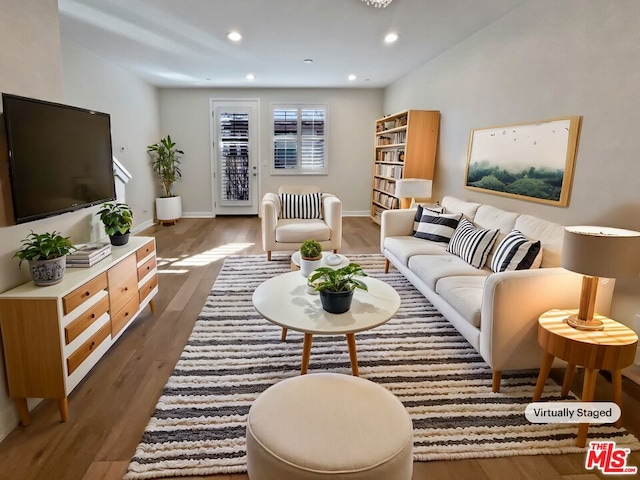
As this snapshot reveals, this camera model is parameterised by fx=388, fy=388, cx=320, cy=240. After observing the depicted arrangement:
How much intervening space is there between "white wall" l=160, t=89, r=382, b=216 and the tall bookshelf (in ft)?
2.28

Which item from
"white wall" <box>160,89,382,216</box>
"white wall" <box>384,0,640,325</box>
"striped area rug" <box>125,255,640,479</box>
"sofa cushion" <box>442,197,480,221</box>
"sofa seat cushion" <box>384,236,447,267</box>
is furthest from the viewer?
"white wall" <box>160,89,382,216</box>

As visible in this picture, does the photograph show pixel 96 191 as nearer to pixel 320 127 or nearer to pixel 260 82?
pixel 260 82

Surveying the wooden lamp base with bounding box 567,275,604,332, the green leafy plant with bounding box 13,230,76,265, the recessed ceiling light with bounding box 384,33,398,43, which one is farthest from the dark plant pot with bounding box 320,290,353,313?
the recessed ceiling light with bounding box 384,33,398,43

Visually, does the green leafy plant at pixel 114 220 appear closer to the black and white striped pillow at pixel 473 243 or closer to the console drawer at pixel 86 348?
the console drawer at pixel 86 348

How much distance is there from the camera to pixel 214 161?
7.57 meters

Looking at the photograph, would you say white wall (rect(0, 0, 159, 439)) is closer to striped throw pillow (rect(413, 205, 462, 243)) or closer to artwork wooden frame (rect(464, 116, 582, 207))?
striped throw pillow (rect(413, 205, 462, 243))

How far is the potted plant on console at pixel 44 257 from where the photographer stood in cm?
185

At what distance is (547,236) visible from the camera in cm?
259

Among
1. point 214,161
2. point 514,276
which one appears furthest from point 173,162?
point 514,276

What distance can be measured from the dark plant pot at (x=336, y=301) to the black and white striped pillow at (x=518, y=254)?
1144 mm

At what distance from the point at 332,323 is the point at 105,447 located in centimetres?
116

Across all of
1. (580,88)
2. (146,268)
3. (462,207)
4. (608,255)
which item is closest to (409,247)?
(462,207)

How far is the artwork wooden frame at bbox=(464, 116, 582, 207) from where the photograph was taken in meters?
2.71

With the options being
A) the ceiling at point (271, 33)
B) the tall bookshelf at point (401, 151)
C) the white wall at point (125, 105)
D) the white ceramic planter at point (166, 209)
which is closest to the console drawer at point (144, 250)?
the ceiling at point (271, 33)
